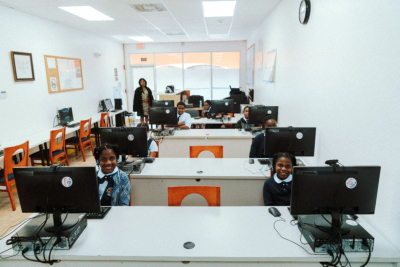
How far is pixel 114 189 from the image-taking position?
2.28 metres

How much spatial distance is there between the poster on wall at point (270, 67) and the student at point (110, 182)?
361 cm

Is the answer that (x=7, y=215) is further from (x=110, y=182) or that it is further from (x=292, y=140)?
(x=292, y=140)

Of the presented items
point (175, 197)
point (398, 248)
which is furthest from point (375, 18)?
point (175, 197)

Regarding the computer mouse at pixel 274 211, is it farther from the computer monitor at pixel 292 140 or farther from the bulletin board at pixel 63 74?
the bulletin board at pixel 63 74

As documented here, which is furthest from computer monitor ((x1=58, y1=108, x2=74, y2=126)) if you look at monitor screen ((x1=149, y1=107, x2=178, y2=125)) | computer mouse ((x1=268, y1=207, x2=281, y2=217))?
computer mouse ((x1=268, y1=207, x2=281, y2=217))

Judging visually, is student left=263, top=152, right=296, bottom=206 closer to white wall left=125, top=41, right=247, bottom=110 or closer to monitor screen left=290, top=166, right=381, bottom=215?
monitor screen left=290, top=166, right=381, bottom=215

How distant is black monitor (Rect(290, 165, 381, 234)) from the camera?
1.57m

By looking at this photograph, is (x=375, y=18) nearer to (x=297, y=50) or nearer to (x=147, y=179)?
(x=297, y=50)

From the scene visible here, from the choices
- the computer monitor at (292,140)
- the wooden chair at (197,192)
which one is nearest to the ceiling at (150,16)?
the computer monitor at (292,140)

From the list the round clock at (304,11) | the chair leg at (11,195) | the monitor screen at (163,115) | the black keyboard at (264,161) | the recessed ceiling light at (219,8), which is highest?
the recessed ceiling light at (219,8)

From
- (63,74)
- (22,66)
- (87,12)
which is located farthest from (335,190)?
(63,74)

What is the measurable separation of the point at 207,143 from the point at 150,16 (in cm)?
279

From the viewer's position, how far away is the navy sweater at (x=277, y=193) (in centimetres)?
224

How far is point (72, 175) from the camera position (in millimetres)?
1666
